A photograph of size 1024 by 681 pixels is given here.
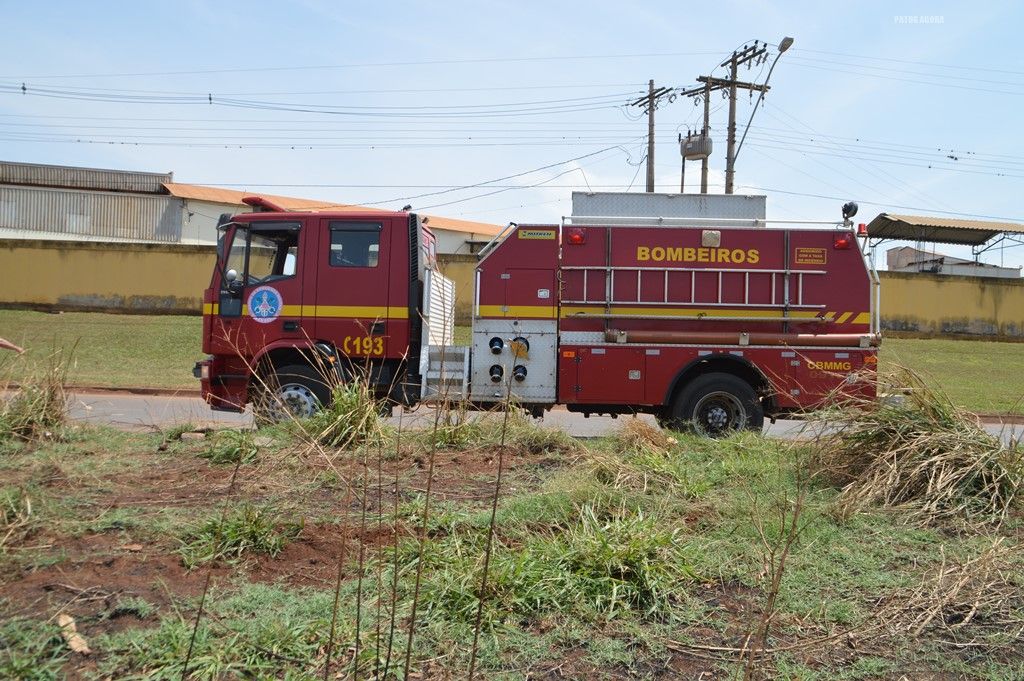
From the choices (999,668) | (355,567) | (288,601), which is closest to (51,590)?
(288,601)

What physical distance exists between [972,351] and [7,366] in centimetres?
2647

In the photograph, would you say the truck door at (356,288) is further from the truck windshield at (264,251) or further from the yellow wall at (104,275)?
the yellow wall at (104,275)

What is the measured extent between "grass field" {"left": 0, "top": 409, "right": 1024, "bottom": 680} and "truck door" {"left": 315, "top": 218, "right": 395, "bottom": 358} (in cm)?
365

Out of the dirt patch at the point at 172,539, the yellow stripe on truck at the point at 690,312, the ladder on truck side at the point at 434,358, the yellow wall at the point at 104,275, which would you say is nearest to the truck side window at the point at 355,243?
the ladder on truck side at the point at 434,358

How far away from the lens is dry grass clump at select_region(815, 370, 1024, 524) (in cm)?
479

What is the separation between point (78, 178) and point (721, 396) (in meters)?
38.4

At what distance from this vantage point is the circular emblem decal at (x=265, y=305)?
9.11 m

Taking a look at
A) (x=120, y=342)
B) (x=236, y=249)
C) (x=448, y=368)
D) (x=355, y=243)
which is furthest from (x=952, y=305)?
(x=120, y=342)

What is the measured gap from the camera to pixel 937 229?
1484 inches

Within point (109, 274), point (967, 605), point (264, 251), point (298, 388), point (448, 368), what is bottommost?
point (967, 605)

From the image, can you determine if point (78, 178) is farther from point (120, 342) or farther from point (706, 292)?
point (706, 292)

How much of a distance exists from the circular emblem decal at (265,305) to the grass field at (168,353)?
494 centimetres

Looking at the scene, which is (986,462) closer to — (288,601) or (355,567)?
(355,567)

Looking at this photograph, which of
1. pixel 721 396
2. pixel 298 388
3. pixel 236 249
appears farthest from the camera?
pixel 236 249
